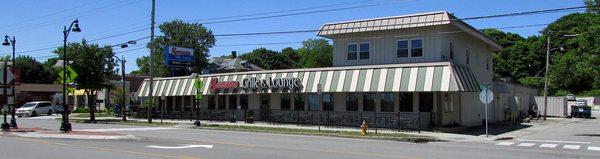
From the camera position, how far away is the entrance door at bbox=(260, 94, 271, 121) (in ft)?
126

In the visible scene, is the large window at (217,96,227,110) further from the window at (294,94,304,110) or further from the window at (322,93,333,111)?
the window at (322,93,333,111)

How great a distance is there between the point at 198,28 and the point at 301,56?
1416 inches

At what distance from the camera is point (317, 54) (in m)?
119

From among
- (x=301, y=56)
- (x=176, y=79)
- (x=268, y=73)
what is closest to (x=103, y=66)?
(x=176, y=79)

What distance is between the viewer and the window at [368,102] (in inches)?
1292

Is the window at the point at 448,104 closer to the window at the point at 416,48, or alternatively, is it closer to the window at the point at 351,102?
the window at the point at 416,48

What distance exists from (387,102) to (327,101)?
13.3ft

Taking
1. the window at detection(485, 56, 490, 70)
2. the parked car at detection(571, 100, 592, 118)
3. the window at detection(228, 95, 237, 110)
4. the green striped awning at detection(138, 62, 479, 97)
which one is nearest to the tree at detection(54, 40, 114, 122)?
the window at detection(228, 95, 237, 110)

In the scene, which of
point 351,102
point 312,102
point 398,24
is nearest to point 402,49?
point 398,24

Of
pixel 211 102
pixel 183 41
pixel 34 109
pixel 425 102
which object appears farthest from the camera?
pixel 183 41

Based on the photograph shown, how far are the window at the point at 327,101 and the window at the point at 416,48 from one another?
5464 millimetres

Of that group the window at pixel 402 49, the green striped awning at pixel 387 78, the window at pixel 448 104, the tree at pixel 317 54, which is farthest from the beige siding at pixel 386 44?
the tree at pixel 317 54

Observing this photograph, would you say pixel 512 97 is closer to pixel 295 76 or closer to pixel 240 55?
pixel 295 76

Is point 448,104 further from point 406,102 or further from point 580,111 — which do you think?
point 580,111
